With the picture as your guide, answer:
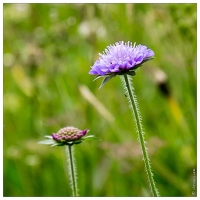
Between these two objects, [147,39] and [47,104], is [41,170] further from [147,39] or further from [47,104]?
[147,39]

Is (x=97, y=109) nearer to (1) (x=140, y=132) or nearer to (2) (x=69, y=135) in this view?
→ (2) (x=69, y=135)

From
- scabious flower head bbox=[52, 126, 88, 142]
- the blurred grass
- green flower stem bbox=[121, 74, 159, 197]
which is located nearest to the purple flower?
green flower stem bbox=[121, 74, 159, 197]

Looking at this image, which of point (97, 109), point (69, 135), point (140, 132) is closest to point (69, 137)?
point (69, 135)

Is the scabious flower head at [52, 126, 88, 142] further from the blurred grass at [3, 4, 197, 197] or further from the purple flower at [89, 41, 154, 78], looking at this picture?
the blurred grass at [3, 4, 197, 197]

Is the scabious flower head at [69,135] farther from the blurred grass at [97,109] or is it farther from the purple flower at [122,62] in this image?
the blurred grass at [97,109]

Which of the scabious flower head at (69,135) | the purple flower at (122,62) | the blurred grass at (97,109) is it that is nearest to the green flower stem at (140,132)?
the purple flower at (122,62)

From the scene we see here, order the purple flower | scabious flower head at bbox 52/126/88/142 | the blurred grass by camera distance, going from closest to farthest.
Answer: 1. the purple flower
2. scabious flower head at bbox 52/126/88/142
3. the blurred grass
